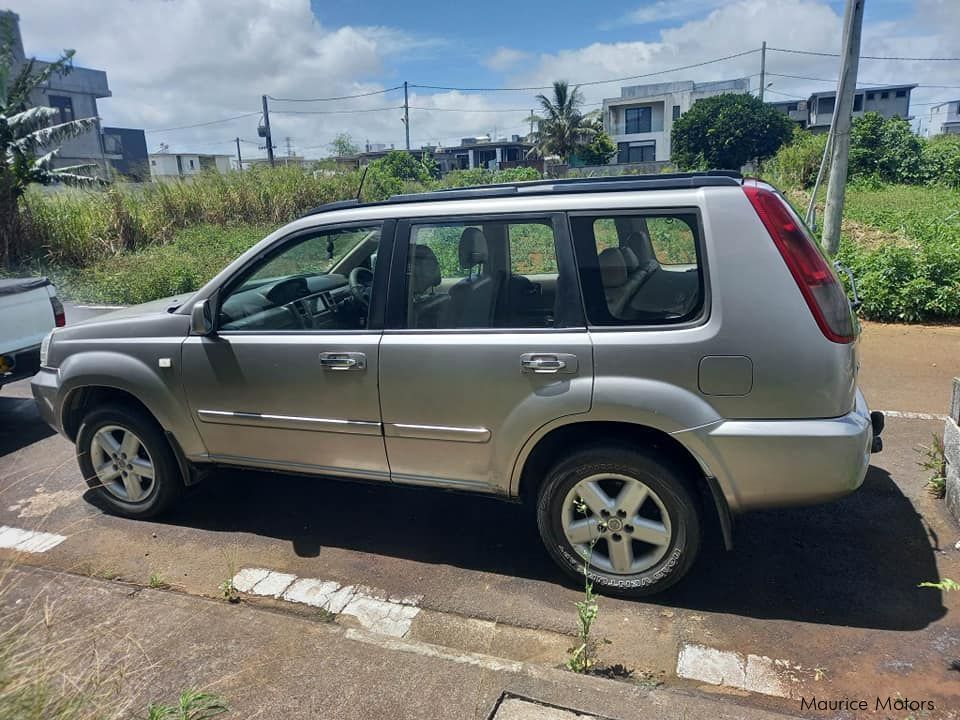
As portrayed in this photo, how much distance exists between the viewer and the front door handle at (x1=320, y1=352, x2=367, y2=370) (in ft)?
11.4

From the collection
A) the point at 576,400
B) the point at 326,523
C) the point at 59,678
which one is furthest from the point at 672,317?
the point at 59,678

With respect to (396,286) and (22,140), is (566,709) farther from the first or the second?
(22,140)

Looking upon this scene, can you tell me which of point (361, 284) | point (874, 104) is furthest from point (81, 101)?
point (874, 104)

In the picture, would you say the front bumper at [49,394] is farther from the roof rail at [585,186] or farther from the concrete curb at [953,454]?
the concrete curb at [953,454]

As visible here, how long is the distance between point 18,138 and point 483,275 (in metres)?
17.6

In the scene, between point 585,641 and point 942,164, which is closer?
point 585,641

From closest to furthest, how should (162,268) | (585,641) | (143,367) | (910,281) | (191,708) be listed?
(191,708), (585,641), (143,367), (910,281), (162,268)

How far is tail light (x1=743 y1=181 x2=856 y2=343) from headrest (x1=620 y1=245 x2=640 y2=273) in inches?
24.4

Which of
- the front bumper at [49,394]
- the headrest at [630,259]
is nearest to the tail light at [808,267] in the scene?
the headrest at [630,259]

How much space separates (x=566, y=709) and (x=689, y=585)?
3.94ft

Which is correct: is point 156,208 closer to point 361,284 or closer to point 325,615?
point 361,284

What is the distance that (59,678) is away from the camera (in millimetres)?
2373

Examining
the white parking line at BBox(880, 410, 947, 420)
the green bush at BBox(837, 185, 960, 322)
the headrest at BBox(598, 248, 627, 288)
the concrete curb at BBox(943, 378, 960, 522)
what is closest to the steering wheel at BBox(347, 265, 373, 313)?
the headrest at BBox(598, 248, 627, 288)

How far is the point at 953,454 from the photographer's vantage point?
12.7 feet
